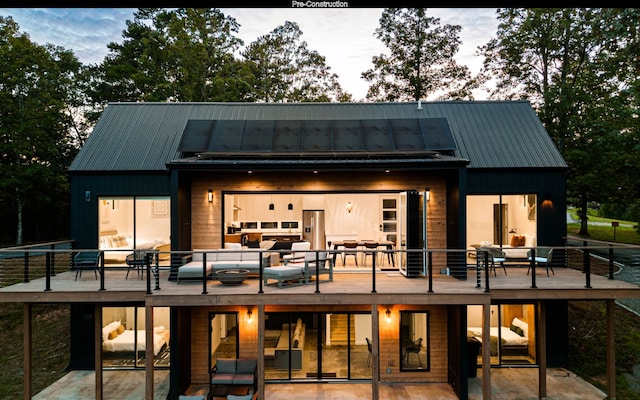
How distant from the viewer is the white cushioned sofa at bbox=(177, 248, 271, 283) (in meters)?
8.66

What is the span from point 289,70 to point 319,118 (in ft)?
45.0

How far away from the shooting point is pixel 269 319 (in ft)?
32.2

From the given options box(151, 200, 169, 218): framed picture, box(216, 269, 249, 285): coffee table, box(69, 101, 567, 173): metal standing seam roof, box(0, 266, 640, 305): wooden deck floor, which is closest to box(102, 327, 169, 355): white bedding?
box(0, 266, 640, 305): wooden deck floor

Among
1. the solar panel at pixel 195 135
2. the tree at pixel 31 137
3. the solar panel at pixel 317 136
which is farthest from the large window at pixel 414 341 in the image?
the tree at pixel 31 137

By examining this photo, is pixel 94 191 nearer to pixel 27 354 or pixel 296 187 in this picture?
pixel 27 354

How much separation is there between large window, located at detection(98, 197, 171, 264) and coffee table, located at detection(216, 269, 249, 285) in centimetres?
323

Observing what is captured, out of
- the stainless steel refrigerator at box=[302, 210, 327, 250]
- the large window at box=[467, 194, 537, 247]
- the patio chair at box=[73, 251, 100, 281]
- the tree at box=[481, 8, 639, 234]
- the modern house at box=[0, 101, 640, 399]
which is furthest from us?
the tree at box=[481, 8, 639, 234]

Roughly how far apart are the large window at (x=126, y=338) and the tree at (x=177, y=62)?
15182 mm

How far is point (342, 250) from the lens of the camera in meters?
8.81

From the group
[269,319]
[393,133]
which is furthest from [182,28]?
[269,319]

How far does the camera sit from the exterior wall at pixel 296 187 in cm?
1027

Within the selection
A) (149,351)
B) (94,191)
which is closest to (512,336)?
(149,351)

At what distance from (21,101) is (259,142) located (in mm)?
20813

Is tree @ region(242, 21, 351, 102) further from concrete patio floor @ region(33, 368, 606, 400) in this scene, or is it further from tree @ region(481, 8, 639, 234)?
concrete patio floor @ region(33, 368, 606, 400)
